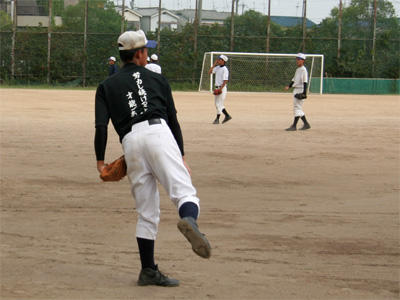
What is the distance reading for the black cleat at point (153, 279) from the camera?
5.21 metres

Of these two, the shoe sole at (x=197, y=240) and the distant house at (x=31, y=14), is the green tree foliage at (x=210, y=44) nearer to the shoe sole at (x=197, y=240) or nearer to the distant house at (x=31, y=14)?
the distant house at (x=31, y=14)

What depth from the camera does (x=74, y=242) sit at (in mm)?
6543

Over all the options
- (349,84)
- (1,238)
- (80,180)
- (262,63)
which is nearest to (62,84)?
(262,63)

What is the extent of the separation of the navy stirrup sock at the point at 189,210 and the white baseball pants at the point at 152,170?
0.03 meters

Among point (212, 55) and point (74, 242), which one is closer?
point (74, 242)

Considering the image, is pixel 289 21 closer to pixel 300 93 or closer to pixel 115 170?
pixel 300 93

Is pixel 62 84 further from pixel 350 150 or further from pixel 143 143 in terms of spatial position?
pixel 143 143

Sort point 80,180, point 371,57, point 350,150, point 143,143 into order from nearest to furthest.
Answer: point 143,143
point 80,180
point 350,150
point 371,57

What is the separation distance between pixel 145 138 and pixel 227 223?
8.95 ft

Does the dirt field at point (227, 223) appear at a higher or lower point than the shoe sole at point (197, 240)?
lower

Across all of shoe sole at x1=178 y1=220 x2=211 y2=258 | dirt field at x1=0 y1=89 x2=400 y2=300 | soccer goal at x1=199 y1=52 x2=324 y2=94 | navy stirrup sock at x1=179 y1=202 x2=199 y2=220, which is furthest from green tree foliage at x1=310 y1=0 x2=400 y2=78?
shoe sole at x1=178 y1=220 x2=211 y2=258

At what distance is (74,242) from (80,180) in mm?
3667

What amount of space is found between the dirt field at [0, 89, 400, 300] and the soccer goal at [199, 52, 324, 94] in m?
25.3

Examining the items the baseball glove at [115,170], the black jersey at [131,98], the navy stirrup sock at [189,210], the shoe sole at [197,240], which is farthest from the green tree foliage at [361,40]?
the shoe sole at [197,240]
